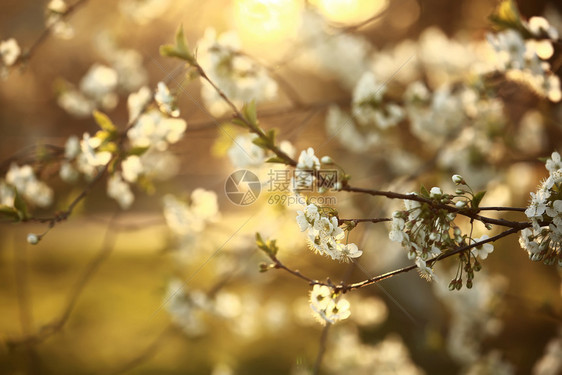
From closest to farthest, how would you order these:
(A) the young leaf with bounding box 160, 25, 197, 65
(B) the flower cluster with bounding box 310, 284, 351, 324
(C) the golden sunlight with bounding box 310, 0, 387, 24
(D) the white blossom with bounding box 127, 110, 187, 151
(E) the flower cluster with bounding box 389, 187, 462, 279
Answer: (E) the flower cluster with bounding box 389, 187, 462, 279 → (B) the flower cluster with bounding box 310, 284, 351, 324 → (A) the young leaf with bounding box 160, 25, 197, 65 → (D) the white blossom with bounding box 127, 110, 187, 151 → (C) the golden sunlight with bounding box 310, 0, 387, 24

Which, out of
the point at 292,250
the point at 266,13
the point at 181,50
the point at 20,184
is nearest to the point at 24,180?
the point at 20,184

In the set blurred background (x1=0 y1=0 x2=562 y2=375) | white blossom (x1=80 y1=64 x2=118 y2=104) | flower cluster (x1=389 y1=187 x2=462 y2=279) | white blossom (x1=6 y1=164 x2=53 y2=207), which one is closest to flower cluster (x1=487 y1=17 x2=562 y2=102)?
blurred background (x1=0 y1=0 x2=562 y2=375)

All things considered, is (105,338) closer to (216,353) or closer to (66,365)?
(66,365)

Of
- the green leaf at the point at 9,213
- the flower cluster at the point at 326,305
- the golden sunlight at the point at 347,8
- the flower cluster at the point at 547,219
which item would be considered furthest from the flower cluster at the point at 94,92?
the flower cluster at the point at 547,219

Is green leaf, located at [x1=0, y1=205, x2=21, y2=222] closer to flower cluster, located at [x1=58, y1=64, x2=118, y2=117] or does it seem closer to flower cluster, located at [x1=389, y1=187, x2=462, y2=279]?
flower cluster, located at [x1=389, y1=187, x2=462, y2=279]

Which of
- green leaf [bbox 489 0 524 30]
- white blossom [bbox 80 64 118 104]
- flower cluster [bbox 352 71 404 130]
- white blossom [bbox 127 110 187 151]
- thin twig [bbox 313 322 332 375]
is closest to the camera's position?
thin twig [bbox 313 322 332 375]

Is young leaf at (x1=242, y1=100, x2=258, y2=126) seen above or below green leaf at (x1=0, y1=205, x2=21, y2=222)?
above

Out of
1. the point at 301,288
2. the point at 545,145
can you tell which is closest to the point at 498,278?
the point at 545,145
